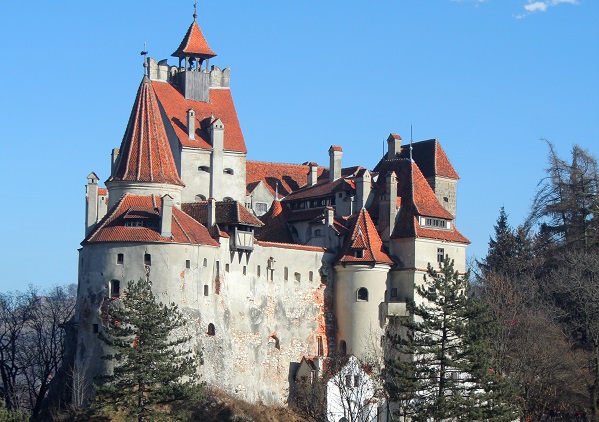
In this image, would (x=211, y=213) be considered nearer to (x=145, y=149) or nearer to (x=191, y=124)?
(x=145, y=149)

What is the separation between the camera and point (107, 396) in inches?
2948

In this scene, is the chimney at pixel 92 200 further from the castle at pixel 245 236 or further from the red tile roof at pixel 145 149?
the red tile roof at pixel 145 149

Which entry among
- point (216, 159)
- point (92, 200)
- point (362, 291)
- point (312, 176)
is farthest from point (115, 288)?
point (312, 176)

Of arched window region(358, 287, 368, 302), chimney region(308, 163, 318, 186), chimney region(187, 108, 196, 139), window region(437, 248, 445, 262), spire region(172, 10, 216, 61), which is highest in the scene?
spire region(172, 10, 216, 61)

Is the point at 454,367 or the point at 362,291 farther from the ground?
the point at 362,291

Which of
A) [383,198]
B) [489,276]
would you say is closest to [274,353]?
[383,198]

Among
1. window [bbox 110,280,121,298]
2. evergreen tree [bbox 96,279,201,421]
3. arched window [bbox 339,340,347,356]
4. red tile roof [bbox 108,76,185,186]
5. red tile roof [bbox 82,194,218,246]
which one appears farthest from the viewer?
arched window [bbox 339,340,347,356]

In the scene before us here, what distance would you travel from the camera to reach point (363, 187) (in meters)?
93.4

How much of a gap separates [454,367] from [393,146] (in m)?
28.1

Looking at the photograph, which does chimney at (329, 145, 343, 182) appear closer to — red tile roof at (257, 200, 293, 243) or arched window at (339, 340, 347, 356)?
red tile roof at (257, 200, 293, 243)

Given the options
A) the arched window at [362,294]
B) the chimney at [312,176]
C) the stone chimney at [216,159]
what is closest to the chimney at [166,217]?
the stone chimney at [216,159]

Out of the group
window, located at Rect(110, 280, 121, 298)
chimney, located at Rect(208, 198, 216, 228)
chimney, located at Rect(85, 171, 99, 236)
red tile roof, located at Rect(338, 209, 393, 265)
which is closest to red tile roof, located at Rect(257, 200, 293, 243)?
red tile roof, located at Rect(338, 209, 393, 265)

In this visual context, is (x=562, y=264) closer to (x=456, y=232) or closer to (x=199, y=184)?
(x=456, y=232)

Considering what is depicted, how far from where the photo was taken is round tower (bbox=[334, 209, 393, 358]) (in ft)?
294
